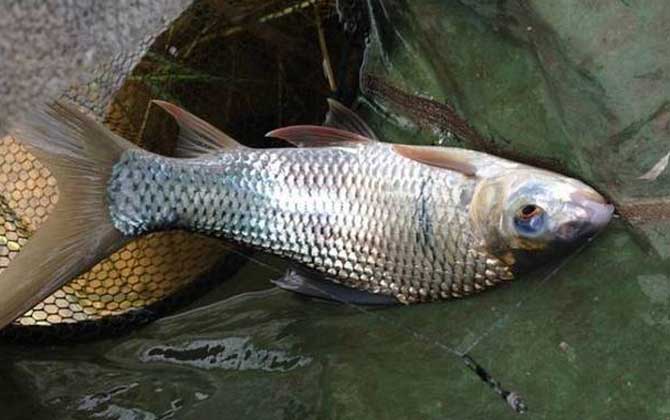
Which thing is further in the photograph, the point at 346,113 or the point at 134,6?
the point at 134,6

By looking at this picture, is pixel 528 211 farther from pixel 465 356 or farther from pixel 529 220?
pixel 465 356

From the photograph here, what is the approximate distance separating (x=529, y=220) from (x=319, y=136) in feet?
1.94

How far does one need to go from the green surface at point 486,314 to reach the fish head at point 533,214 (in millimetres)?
96

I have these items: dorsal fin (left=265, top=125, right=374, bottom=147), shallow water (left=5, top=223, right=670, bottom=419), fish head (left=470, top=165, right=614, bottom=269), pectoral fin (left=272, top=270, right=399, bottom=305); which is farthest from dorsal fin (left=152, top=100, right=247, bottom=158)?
fish head (left=470, top=165, right=614, bottom=269)

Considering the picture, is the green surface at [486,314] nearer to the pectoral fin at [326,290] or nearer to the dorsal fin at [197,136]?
the pectoral fin at [326,290]

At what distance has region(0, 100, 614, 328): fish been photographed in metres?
2.35

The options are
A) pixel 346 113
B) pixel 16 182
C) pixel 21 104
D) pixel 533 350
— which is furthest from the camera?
pixel 21 104

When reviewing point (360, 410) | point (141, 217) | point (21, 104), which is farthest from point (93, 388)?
point (21, 104)

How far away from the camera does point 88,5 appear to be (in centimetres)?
307

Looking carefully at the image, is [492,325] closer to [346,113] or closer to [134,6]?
[346,113]

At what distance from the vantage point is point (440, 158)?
2367mm

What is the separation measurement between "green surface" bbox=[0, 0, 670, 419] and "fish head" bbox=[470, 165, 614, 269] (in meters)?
0.10

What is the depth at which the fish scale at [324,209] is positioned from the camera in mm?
2418

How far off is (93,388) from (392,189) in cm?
98
